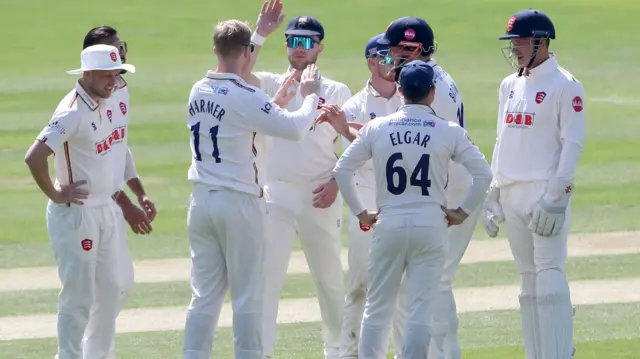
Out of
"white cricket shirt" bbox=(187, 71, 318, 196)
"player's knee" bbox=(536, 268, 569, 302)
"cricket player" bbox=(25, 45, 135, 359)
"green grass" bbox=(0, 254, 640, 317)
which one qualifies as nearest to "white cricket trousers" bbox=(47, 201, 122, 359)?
"cricket player" bbox=(25, 45, 135, 359)

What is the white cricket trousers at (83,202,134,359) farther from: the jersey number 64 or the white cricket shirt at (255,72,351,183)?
the jersey number 64

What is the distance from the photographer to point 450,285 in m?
7.43

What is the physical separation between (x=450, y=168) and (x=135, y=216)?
1.87 m

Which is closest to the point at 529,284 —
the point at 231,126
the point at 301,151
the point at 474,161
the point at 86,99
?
the point at 474,161

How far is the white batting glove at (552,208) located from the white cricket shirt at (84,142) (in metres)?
2.43

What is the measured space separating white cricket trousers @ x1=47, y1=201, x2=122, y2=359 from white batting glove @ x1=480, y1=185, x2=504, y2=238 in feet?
7.29

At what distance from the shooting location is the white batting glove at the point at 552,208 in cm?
707

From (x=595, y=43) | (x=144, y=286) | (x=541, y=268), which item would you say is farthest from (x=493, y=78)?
(x=541, y=268)

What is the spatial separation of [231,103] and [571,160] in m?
1.94

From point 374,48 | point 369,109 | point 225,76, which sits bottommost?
point 369,109

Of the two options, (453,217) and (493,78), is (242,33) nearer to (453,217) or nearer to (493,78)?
(453,217)

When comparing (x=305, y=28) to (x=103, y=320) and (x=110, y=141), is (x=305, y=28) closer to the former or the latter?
(x=110, y=141)

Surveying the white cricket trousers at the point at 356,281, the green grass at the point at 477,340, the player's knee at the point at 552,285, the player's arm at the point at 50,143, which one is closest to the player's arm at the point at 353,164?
the white cricket trousers at the point at 356,281

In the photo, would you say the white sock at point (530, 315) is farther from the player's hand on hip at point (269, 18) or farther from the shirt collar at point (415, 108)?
the player's hand on hip at point (269, 18)
